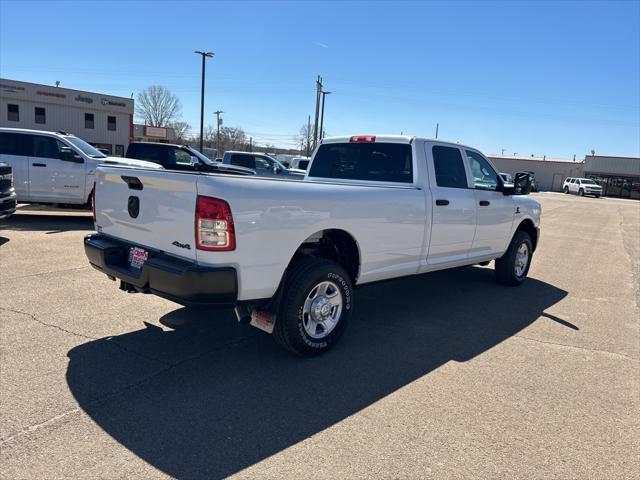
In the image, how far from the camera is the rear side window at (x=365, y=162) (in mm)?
5391

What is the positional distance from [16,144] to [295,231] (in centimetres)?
978

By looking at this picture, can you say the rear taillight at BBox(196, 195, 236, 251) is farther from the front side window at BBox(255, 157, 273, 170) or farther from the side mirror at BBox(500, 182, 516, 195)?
the front side window at BBox(255, 157, 273, 170)

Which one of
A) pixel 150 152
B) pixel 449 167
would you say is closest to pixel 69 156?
pixel 150 152

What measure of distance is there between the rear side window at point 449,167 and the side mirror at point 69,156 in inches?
339

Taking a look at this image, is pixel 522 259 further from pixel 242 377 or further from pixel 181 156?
pixel 181 156

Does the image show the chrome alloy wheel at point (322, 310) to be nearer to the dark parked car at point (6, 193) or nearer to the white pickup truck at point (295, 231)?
the white pickup truck at point (295, 231)

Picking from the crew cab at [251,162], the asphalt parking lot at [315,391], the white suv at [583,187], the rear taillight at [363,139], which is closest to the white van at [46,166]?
the asphalt parking lot at [315,391]

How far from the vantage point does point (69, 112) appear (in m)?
42.2

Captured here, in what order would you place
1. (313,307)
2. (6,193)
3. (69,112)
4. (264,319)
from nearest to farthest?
(264,319) → (313,307) → (6,193) → (69,112)

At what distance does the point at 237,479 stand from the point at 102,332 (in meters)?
2.50

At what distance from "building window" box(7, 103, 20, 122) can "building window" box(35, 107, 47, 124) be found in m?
1.37

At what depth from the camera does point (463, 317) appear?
5.55 metres

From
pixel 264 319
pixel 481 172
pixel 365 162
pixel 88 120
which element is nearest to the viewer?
pixel 264 319

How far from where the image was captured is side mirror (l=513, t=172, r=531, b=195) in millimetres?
6734
